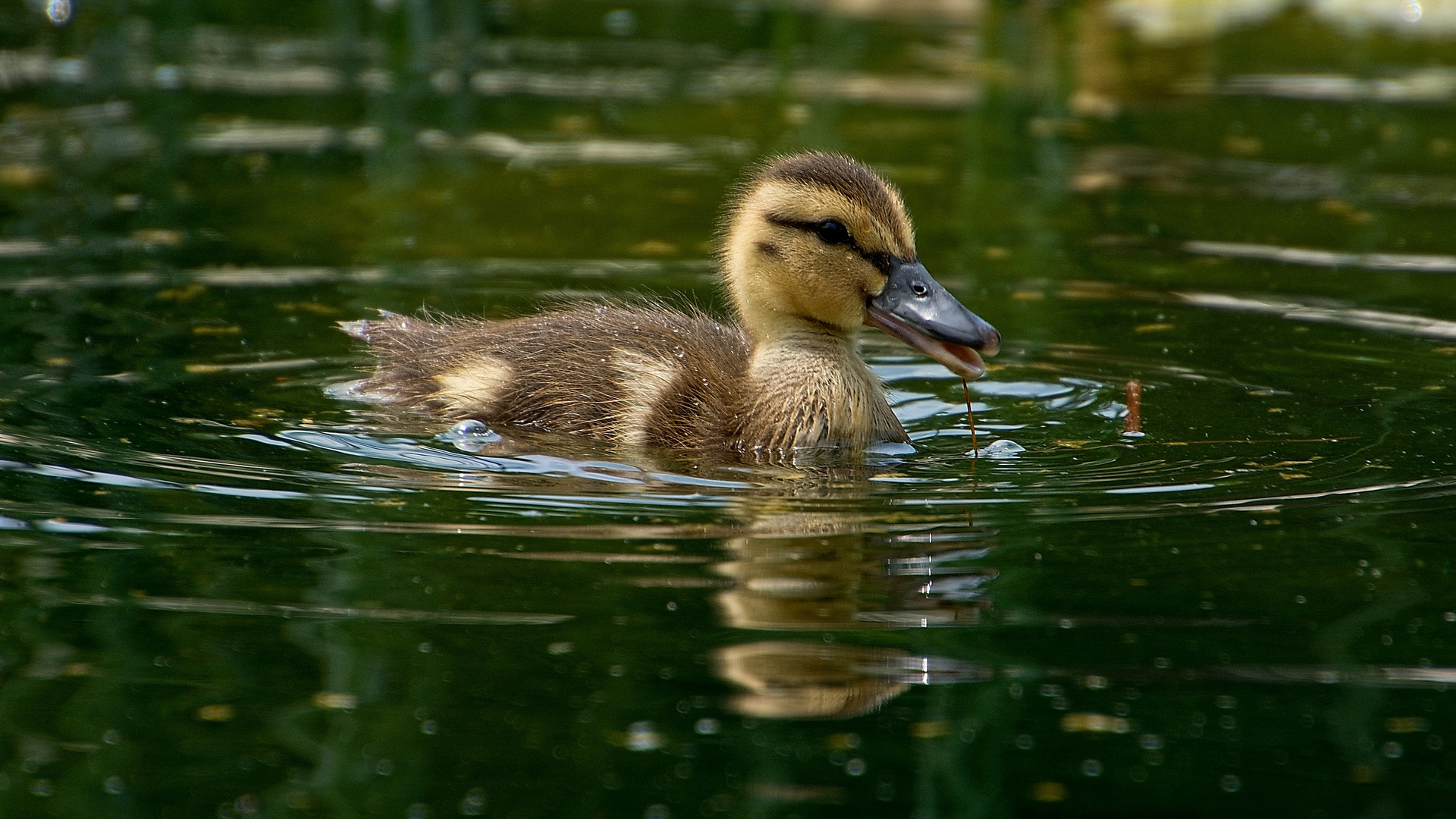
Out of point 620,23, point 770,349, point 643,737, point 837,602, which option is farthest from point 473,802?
point 620,23

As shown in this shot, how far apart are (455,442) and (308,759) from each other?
2559 millimetres

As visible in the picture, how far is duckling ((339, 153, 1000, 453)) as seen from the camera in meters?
6.31

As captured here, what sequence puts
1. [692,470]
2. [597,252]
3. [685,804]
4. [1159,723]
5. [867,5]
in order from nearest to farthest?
1. [685,804]
2. [1159,723]
3. [692,470]
4. [597,252]
5. [867,5]

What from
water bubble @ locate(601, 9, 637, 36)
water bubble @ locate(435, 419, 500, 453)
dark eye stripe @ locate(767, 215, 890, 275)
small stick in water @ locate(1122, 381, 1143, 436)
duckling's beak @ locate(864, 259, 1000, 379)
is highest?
water bubble @ locate(601, 9, 637, 36)

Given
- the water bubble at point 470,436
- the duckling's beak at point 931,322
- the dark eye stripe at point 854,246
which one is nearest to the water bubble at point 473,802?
the water bubble at point 470,436

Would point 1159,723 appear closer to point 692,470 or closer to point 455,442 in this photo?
point 692,470

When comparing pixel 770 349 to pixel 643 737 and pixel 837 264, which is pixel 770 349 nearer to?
pixel 837 264

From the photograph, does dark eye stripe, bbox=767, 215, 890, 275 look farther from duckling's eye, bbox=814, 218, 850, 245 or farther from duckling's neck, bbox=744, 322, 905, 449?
duckling's neck, bbox=744, 322, 905, 449

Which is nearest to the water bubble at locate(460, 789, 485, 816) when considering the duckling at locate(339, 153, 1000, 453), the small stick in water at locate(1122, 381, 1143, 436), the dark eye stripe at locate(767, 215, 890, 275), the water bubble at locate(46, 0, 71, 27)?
the duckling at locate(339, 153, 1000, 453)

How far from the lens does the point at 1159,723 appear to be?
3.97 meters

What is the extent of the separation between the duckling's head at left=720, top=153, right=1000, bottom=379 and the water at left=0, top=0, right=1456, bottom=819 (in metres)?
0.44

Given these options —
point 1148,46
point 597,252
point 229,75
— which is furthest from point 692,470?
point 1148,46

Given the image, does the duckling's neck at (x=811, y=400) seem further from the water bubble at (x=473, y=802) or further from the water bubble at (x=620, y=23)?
the water bubble at (x=620, y=23)

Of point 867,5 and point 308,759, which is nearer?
point 308,759
